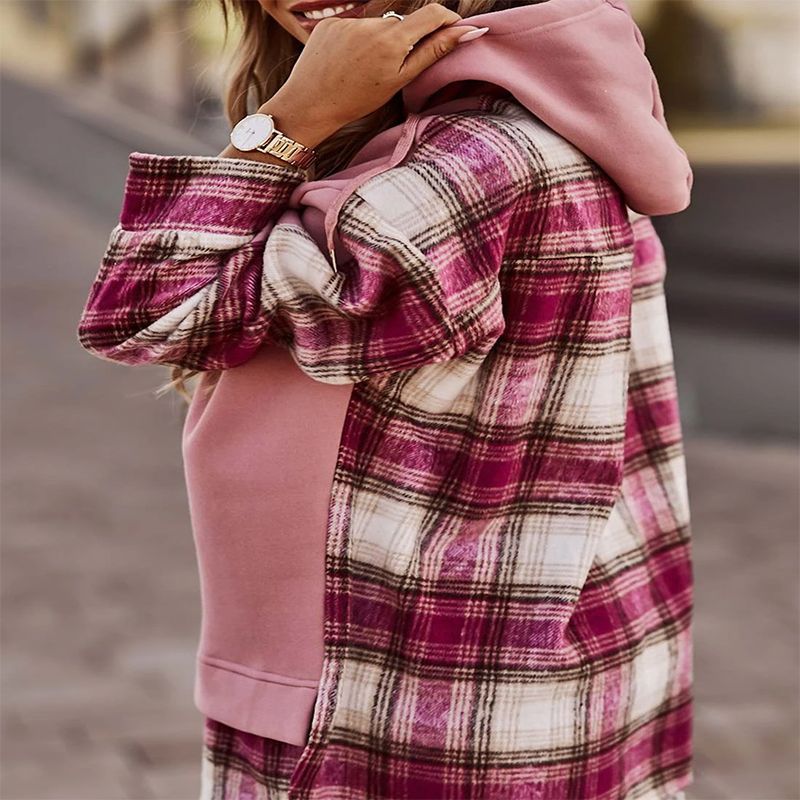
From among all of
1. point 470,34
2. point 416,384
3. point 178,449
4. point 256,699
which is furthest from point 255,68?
point 178,449

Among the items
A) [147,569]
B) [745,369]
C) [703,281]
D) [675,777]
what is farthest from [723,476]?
[675,777]

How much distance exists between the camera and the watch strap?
1.48 m

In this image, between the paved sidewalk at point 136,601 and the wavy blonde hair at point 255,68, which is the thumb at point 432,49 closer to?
the wavy blonde hair at point 255,68

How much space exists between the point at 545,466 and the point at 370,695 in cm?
30

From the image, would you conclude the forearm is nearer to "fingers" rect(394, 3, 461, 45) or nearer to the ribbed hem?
"fingers" rect(394, 3, 461, 45)

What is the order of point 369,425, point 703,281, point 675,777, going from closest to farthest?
1. point 369,425
2. point 675,777
3. point 703,281

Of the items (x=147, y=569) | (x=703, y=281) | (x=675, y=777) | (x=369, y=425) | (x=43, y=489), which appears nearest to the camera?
(x=369, y=425)

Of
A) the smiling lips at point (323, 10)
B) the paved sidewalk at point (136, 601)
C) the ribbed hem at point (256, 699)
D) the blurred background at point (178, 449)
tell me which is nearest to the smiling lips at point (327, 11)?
the smiling lips at point (323, 10)

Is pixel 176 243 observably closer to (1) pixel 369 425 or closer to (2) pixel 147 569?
(1) pixel 369 425

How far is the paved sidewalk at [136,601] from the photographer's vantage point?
346 centimetres

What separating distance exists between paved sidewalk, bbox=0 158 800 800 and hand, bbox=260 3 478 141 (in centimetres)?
147

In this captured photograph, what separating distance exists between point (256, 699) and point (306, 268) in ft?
1.61

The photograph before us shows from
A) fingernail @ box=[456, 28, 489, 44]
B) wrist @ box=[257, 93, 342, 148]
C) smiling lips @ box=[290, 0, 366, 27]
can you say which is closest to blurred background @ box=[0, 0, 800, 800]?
smiling lips @ box=[290, 0, 366, 27]

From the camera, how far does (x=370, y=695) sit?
4.95 feet
